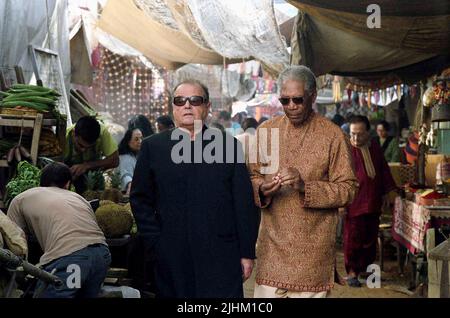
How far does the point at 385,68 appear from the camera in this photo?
1029cm

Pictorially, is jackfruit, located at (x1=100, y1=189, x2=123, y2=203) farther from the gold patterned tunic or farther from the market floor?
the gold patterned tunic

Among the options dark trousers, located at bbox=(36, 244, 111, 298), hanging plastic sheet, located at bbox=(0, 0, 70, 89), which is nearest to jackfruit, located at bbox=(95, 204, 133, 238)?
dark trousers, located at bbox=(36, 244, 111, 298)

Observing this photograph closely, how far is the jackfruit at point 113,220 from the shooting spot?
240 inches

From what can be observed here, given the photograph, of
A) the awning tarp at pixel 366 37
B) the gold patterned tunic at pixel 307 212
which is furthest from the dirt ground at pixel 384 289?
the gold patterned tunic at pixel 307 212

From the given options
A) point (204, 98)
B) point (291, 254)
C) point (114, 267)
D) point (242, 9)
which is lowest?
point (114, 267)

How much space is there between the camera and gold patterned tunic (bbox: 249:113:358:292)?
443cm

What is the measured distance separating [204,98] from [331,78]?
10479 millimetres

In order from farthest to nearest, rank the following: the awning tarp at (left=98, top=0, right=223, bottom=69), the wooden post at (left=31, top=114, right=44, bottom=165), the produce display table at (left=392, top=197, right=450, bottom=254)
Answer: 1. the awning tarp at (left=98, top=0, right=223, bottom=69)
2. the produce display table at (left=392, top=197, right=450, bottom=254)
3. the wooden post at (left=31, top=114, right=44, bottom=165)

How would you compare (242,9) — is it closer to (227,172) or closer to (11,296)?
(227,172)

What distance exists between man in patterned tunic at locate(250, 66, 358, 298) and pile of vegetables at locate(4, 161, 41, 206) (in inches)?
83.8

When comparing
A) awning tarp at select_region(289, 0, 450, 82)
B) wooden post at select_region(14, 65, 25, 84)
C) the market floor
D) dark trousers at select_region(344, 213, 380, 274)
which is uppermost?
awning tarp at select_region(289, 0, 450, 82)

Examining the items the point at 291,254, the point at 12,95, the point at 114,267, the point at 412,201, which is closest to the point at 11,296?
the point at 291,254

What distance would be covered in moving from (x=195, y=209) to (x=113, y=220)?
198 cm

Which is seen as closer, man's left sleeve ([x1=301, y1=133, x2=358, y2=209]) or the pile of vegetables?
man's left sleeve ([x1=301, y1=133, x2=358, y2=209])
